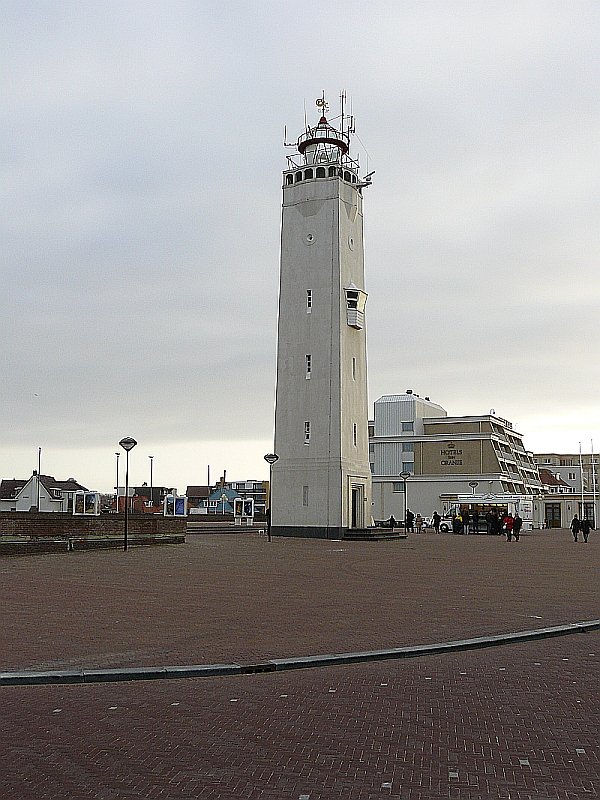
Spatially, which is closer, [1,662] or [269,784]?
[269,784]

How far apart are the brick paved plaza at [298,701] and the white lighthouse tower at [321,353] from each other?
3007 centimetres

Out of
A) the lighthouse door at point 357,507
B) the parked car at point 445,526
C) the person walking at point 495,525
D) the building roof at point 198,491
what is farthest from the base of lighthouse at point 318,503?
the building roof at point 198,491

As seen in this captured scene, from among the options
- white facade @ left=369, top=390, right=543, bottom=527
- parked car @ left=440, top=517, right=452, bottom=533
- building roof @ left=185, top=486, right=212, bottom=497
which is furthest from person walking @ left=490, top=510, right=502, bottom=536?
building roof @ left=185, top=486, right=212, bottom=497

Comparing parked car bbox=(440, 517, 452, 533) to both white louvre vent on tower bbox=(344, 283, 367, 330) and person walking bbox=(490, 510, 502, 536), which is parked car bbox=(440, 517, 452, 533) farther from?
white louvre vent on tower bbox=(344, 283, 367, 330)

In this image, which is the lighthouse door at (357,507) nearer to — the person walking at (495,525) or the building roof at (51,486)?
the person walking at (495,525)

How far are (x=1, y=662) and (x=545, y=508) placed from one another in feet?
323

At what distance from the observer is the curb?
9688mm

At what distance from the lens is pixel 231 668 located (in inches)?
404

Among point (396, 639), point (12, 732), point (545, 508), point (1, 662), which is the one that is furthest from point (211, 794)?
point (545, 508)

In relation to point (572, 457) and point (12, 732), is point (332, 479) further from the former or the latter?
point (572, 457)

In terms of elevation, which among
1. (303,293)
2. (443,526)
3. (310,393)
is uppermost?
(303,293)

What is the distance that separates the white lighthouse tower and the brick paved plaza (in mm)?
30075

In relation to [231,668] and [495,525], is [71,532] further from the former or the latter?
[495,525]

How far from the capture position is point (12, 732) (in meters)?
7.54
